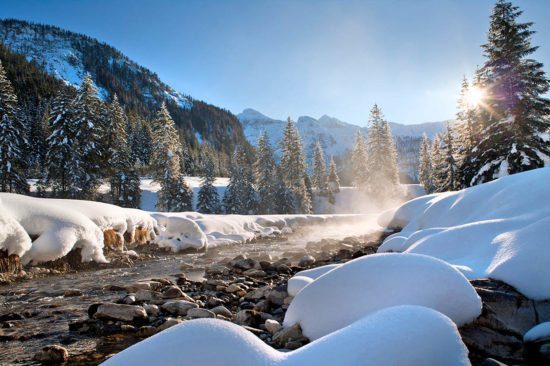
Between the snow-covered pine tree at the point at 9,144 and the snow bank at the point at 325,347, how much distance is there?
1460 inches

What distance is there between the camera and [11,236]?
30.9 feet

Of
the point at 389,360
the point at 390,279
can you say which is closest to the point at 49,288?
the point at 390,279

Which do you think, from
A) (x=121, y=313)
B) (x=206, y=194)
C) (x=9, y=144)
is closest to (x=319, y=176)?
(x=206, y=194)

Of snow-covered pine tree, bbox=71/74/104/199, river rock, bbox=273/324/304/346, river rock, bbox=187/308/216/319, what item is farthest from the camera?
→ snow-covered pine tree, bbox=71/74/104/199

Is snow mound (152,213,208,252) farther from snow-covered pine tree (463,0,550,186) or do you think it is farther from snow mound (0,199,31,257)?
Result: snow-covered pine tree (463,0,550,186)

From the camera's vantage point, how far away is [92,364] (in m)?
4.30

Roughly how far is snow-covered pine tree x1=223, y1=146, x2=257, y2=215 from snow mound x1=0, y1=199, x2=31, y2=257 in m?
37.2

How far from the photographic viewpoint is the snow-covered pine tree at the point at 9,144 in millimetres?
31141

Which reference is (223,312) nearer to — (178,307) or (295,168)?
(178,307)

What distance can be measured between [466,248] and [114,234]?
13.8 metres

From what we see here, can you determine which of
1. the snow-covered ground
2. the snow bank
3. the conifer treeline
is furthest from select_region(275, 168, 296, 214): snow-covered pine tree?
the snow bank

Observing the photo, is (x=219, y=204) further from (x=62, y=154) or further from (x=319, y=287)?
(x=319, y=287)

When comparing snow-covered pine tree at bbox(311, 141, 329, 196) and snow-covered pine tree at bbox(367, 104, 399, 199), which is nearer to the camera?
snow-covered pine tree at bbox(367, 104, 399, 199)

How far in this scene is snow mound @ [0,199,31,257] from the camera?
9.30 meters
